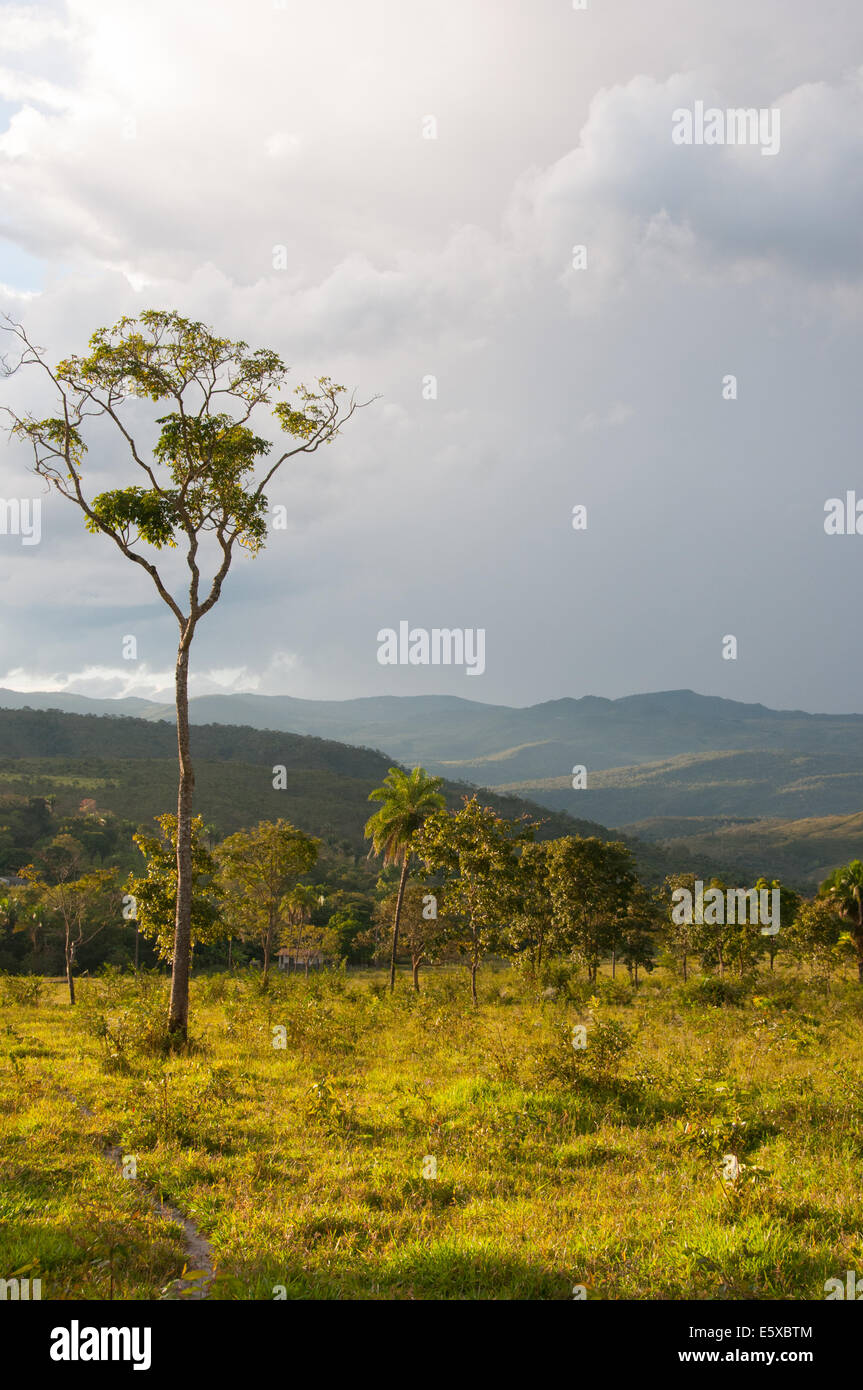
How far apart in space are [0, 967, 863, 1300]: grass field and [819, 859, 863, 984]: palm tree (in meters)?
29.3

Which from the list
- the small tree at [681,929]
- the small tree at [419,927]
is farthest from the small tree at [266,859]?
the small tree at [681,929]

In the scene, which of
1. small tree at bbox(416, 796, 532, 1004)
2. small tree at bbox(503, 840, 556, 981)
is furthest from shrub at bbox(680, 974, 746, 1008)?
small tree at bbox(416, 796, 532, 1004)

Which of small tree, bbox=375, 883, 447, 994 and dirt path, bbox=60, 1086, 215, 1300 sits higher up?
dirt path, bbox=60, 1086, 215, 1300

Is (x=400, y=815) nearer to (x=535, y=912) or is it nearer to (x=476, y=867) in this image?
(x=476, y=867)

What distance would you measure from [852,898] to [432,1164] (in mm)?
43639

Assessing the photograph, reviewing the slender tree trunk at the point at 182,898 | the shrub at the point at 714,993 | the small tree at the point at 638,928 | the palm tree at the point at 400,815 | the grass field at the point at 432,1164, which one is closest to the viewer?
the grass field at the point at 432,1164

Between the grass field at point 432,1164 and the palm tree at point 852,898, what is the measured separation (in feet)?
96.0

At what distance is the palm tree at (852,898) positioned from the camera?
43.3 meters

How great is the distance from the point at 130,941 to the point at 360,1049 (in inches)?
2082

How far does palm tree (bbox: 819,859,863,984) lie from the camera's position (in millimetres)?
43312

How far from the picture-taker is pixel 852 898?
43438 millimetres

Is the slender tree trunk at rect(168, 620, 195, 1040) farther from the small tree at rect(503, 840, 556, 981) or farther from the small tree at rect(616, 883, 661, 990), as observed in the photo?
the small tree at rect(616, 883, 661, 990)

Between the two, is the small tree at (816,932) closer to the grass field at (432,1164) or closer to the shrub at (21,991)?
the grass field at (432,1164)
